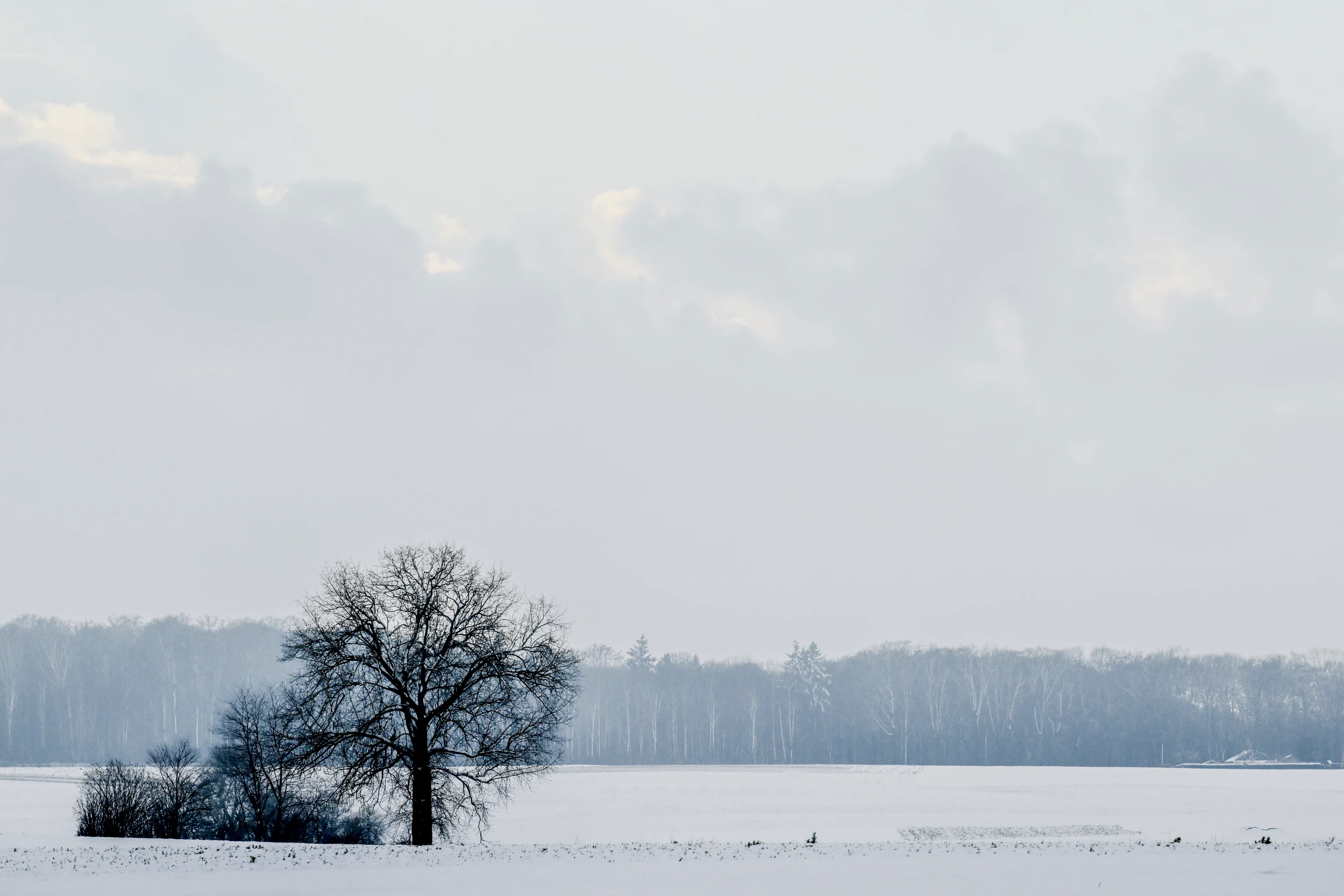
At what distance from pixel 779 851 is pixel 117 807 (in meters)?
25.9

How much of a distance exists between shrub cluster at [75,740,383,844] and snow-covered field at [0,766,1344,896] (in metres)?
2.36

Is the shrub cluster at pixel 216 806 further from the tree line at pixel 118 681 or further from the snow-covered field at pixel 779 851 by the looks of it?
the tree line at pixel 118 681

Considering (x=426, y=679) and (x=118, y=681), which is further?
(x=118, y=681)

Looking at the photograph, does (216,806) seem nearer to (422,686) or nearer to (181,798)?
(181,798)

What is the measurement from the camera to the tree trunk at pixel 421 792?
33.4m

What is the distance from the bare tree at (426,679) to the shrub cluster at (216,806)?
16.2 ft

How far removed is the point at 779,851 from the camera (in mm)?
29578

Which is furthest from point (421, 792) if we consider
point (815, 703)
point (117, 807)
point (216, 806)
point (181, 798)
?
point (815, 703)

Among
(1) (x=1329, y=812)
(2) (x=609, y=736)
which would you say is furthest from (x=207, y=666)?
(1) (x=1329, y=812)

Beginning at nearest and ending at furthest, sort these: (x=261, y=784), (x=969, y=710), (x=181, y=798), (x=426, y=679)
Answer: (x=426, y=679), (x=181, y=798), (x=261, y=784), (x=969, y=710)

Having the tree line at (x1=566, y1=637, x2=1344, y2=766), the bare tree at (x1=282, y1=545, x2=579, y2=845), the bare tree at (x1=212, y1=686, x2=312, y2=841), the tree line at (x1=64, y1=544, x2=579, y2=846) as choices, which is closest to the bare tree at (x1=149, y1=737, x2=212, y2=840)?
the bare tree at (x1=212, y1=686, x2=312, y2=841)

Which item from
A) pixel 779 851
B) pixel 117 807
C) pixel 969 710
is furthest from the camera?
pixel 969 710

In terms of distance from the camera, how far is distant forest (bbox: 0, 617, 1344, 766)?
13012 cm

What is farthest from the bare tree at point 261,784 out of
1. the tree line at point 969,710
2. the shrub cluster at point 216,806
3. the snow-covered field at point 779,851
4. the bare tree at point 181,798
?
the tree line at point 969,710
